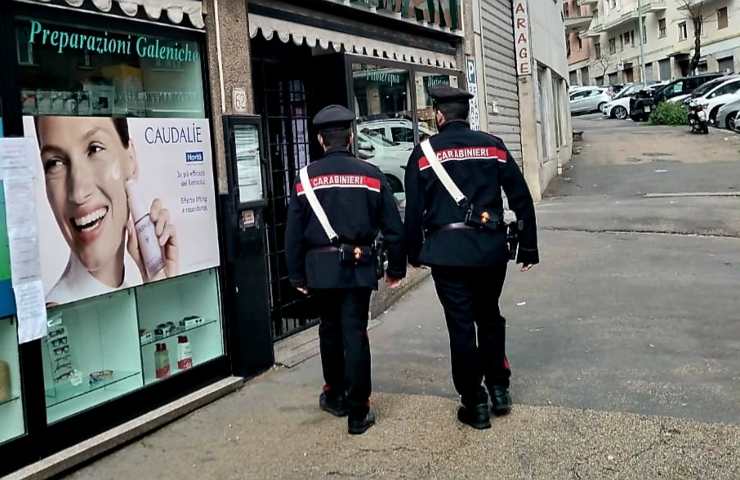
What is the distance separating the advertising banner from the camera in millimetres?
4215

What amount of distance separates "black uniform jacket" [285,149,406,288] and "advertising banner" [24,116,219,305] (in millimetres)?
934

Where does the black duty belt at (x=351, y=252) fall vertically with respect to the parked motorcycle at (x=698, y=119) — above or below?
below

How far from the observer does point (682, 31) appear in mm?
49438

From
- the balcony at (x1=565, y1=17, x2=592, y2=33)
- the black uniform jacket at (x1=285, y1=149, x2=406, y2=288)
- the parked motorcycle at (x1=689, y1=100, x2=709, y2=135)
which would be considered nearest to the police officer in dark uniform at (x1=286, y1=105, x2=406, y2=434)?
the black uniform jacket at (x1=285, y1=149, x2=406, y2=288)

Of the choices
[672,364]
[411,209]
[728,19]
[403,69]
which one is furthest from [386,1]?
[728,19]

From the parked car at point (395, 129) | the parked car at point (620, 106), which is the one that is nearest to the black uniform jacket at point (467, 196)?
the parked car at point (395, 129)

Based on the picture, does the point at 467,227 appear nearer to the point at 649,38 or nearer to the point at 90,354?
the point at 90,354

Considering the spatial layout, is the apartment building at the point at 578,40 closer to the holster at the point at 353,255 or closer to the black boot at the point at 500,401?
the black boot at the point at 500,401

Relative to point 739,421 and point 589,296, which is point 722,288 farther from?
point 739,421

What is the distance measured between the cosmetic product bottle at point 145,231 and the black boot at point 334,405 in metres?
1.30

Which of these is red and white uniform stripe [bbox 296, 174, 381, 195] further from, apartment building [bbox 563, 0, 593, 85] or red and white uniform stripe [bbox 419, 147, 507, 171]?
apartment building [bbox 563, 0, 593, 85]

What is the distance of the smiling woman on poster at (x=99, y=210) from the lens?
14.0 feet

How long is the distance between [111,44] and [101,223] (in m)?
1.08

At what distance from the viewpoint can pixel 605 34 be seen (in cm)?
6169
